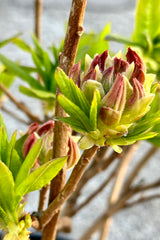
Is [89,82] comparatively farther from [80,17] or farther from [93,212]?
[93,212]

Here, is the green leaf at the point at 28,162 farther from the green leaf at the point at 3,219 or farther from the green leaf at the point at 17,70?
the green leaf at the point at 17,70

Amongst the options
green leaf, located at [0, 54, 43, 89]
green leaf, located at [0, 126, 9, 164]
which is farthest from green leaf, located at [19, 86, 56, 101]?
green leaf, located at [0, 126, 9, 164]

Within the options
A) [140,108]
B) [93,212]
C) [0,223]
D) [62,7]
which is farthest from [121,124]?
[62,7]

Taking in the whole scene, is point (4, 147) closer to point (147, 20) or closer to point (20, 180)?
point (20, 180)

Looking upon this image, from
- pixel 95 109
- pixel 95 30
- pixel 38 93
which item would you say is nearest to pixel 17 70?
pixel 38 93

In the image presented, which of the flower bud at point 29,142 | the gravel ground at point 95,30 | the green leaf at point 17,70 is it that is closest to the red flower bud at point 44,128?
the flower bud at point 29,142
